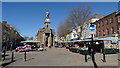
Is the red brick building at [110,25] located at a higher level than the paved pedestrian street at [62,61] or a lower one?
higher

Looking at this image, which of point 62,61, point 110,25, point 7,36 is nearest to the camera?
point 62,61

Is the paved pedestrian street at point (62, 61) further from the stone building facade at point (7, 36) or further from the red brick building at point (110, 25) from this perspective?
the stone building facade at point (7, 36)

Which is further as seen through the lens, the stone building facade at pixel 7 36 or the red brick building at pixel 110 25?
the stone building facade at pixel 7 36

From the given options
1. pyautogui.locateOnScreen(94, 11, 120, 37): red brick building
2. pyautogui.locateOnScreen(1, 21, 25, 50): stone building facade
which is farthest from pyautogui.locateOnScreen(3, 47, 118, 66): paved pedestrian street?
pyautogui.locateOnScreen(1, 21, 25, 50): stone building facade

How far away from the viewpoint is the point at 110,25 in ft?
110

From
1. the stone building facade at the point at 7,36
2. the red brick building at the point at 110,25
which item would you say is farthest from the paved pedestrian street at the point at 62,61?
the stone building facade at the point at 7,36

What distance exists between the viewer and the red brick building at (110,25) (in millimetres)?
30227

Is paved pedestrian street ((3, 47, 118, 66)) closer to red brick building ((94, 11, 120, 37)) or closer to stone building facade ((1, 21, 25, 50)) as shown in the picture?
red brick building ((94, 11, 120, 37))

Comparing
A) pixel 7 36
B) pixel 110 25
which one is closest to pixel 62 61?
pixel 110 25

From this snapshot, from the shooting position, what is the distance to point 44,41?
7612 cm

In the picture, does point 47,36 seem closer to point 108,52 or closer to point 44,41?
point 44,41

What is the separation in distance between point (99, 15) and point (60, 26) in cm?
2080

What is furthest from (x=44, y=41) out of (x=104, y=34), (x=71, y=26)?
(x=104, y=34)

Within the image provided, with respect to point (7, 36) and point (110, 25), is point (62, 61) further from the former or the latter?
point (7, 36)
